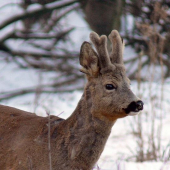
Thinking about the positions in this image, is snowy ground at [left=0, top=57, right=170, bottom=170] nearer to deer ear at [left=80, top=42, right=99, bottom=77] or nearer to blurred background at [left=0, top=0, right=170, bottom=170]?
blurred background at [left=0, top=0, right=170, bottom=170]

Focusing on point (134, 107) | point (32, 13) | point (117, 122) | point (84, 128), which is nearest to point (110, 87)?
point (134, 107)

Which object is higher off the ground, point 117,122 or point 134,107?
point 134,107

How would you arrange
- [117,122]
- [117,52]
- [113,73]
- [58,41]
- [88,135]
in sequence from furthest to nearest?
[58,41] → [117,122] → [117,52] → [113,73] → [88,135]

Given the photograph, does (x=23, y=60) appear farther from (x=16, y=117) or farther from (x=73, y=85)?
(x=16, y=117)

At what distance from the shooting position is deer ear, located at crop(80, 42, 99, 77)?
14.3 ft

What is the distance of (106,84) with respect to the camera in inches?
168

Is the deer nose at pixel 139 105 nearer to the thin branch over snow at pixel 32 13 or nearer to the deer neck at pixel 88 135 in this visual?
the deer neck at pixel 88 135

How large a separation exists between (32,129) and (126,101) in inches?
34.9

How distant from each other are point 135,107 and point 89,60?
63 cm

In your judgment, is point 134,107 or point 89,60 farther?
point 89,60

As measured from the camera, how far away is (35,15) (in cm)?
1131

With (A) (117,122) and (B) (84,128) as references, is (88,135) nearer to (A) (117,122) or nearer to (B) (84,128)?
(B) (84,128)

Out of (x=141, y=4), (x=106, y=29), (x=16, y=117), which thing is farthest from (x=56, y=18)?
(x=16, y=117)

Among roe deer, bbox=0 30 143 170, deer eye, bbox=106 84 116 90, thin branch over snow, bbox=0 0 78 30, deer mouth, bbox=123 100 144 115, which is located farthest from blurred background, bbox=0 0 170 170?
deer mouth, bbox=123 100 144 115
